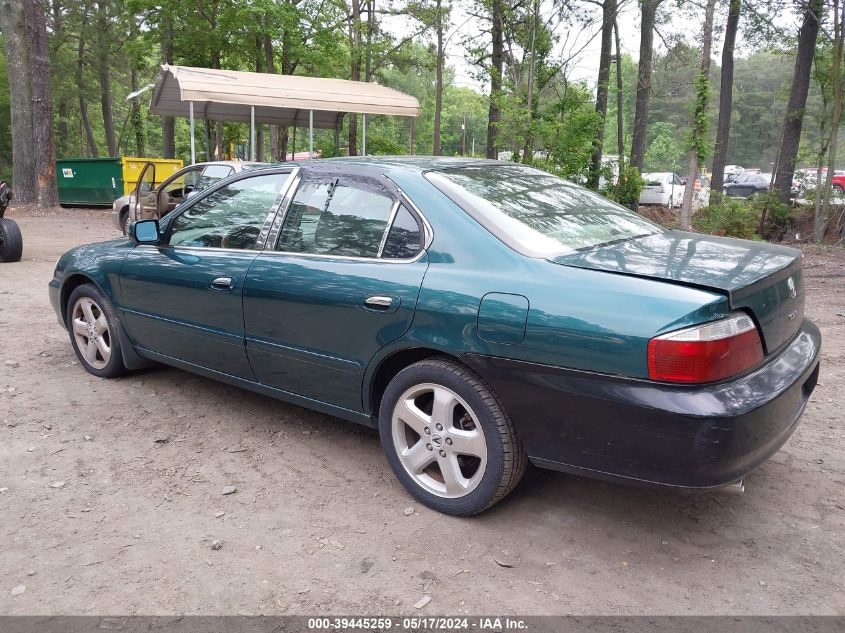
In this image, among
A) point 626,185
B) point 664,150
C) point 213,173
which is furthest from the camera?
point 664,150

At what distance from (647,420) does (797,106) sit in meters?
17.2

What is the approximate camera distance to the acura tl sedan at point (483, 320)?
7.83ft

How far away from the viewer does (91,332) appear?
4.75 metres

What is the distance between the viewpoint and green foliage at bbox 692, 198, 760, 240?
46.9ft

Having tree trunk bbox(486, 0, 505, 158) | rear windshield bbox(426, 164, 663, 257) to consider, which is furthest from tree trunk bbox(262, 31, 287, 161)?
rear windshield bbox(426, 164, 663, 257)

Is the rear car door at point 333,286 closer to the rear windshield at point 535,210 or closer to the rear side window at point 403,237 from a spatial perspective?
the rear side window at point 403,237

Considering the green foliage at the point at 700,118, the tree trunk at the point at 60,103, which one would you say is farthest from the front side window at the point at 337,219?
the tree trunk at the point at 60,103

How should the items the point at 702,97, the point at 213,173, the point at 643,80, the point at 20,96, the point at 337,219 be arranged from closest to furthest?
1. the point at 337,219
2. the point at 213,173
3. the point at 702,97
4. the point at 20,96
5. the point at 643,80

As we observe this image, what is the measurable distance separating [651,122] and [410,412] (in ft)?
236

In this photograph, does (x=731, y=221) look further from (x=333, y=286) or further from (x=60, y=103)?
(x=60, y=103)

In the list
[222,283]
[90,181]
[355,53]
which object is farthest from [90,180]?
[222,283]

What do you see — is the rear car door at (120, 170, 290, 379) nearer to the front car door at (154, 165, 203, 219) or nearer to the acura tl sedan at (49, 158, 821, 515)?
the acura tl sedan at (49, 158, 821, 515)

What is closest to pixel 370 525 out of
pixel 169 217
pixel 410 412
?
pixel 410 412

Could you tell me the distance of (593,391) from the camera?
2449 millimetres
